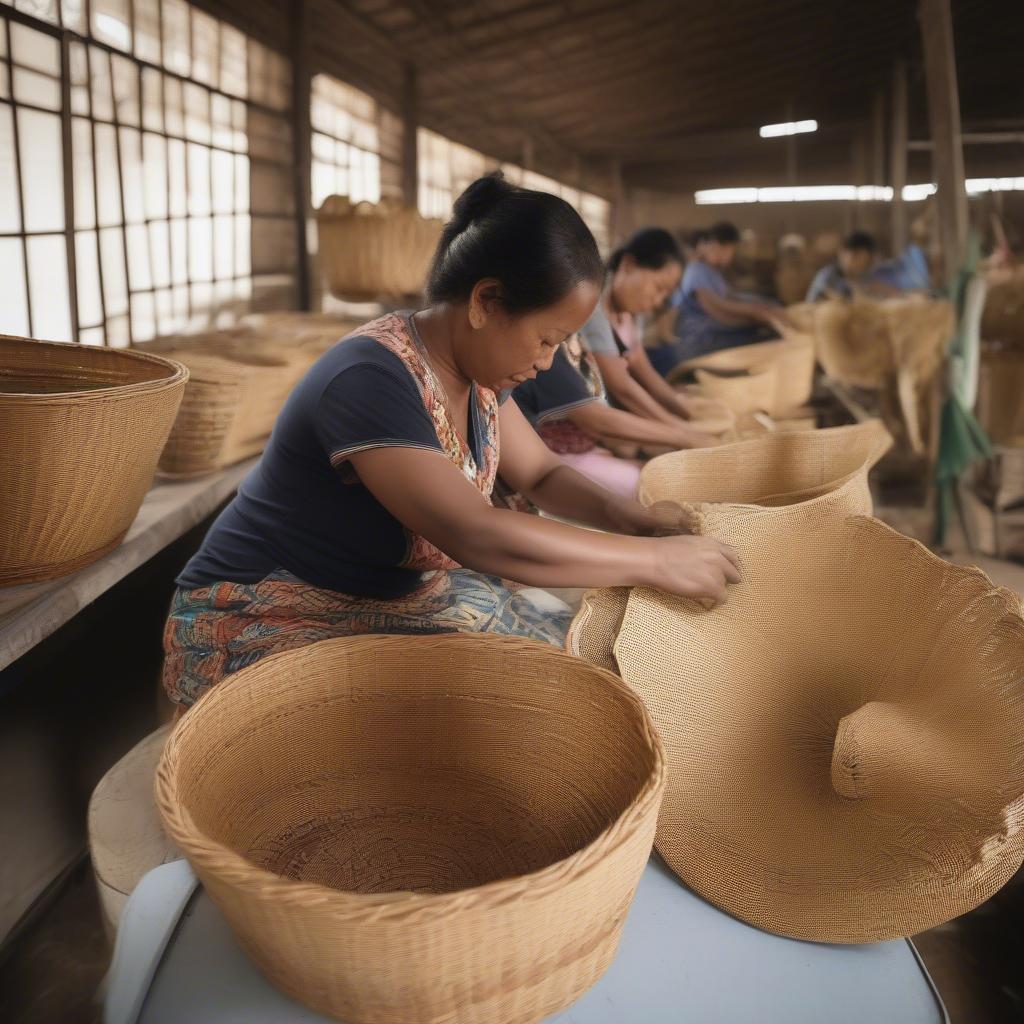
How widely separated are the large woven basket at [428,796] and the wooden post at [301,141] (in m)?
4.24

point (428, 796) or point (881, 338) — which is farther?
point (881, 338)

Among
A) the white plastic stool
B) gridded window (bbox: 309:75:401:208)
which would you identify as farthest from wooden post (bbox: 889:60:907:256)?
the white plastic stool

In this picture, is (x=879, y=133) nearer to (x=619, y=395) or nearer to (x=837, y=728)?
(x=619, y=395)

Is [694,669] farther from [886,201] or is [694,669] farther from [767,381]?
[886,201]

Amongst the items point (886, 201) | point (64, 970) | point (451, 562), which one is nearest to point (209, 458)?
point (451, 562)

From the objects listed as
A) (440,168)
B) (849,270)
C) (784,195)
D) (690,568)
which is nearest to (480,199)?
(690,568)

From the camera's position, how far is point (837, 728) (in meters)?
1.22

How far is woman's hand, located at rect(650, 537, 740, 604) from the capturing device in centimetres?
130

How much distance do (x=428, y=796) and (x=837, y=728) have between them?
52cm

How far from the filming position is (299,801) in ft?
3.77

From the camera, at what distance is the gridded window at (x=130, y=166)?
2645 millimetres

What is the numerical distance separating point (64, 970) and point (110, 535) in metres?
0.93

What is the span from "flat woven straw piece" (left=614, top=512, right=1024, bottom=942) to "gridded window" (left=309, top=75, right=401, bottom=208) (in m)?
3.91

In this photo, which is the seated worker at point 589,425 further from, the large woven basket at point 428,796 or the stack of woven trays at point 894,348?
the stack of woven trays at point 894,348
